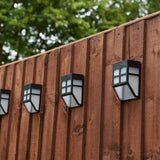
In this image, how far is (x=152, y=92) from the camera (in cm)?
308

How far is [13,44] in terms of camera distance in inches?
448

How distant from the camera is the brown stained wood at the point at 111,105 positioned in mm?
3303

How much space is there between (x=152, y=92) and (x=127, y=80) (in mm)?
200

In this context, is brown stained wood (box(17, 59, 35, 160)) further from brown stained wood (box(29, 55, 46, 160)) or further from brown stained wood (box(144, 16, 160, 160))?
brown stained wood (box(144, 16, 160, 160))

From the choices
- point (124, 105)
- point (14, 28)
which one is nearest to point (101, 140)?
point (124, 105)

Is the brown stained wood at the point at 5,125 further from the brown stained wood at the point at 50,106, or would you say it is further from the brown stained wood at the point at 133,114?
the brown stained wood at the point at 133,114

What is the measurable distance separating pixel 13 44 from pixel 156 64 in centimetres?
862

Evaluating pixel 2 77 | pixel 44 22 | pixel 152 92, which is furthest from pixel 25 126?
pixel 44 22

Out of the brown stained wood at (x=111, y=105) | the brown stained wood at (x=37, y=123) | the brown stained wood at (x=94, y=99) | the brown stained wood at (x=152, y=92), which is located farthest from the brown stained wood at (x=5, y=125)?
the brown stained wood at (x=152, y=92)

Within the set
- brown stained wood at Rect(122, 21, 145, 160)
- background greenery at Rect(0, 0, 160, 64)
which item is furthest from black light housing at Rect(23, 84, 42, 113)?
background greenery at Rect(0, 0, 160, 64)

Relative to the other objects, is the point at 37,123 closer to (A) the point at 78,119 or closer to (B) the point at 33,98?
(B) the point at 33,98

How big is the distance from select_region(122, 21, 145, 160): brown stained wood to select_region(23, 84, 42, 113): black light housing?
118 cm

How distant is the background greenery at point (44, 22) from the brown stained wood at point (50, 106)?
21.7 ft

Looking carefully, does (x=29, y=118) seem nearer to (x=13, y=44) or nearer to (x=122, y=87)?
(x=122, y=87)
